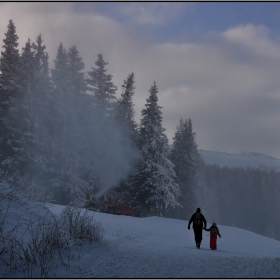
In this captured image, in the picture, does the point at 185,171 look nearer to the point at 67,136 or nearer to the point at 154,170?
the point at 154,170

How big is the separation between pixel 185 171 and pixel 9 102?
76.2ft

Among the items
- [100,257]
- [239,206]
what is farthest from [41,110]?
[239,206]

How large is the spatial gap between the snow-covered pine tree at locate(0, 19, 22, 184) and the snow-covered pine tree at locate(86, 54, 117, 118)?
37.3ft

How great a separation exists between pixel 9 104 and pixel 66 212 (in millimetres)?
21626

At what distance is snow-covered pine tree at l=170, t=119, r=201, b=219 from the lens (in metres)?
41.2

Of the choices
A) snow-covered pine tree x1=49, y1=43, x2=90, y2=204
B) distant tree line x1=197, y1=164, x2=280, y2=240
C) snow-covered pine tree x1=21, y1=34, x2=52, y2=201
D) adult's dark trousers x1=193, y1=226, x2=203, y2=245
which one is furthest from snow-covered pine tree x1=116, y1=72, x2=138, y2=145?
distant tree line x1=197, y1=164, x2=280, y2=240

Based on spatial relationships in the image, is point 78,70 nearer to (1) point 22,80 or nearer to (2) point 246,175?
(1) point 22,80

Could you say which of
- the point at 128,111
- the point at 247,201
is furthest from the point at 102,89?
the point at 247,201

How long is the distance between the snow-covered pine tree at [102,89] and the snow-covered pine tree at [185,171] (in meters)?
10.1

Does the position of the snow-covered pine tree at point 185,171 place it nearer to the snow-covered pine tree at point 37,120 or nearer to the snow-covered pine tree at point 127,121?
the snow-covered pine tree at point 127,121

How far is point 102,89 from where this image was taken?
40.9 m

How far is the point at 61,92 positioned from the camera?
111ft

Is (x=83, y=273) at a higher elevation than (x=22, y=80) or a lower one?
lower

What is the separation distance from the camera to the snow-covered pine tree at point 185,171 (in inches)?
1623
